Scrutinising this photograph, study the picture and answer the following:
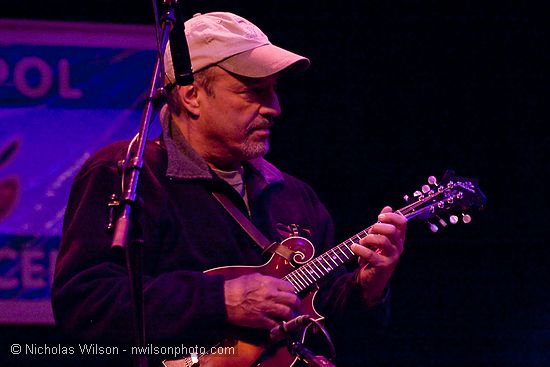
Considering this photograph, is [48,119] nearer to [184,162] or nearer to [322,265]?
[184,162]

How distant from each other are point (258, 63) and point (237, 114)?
0.71 feet

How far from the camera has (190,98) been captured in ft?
11.5

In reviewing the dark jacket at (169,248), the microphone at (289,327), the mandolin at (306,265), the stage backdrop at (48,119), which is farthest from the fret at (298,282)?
the stage backdrop at (48,119)

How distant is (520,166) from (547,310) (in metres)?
0.80

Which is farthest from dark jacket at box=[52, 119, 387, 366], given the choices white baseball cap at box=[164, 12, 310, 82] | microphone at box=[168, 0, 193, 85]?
microphone at box=[168, 0, 193, 85]

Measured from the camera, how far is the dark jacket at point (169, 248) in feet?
9.98

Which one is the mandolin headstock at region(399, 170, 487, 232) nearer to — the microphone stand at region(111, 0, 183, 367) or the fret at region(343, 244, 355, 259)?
the fret at region(343, 244, 355, 259)

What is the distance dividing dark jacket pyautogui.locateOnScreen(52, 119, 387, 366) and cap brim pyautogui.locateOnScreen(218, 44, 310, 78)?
0.37m

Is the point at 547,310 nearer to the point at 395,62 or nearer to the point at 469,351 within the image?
the point at 469,351

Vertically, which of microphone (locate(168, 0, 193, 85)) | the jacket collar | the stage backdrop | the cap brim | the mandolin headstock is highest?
microphone (locate(168, 0, 193, 85))

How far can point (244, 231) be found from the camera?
132 inches

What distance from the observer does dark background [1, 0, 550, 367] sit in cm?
480

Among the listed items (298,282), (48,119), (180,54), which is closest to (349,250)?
(298,282)

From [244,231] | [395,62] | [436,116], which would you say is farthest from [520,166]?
[244,231]
